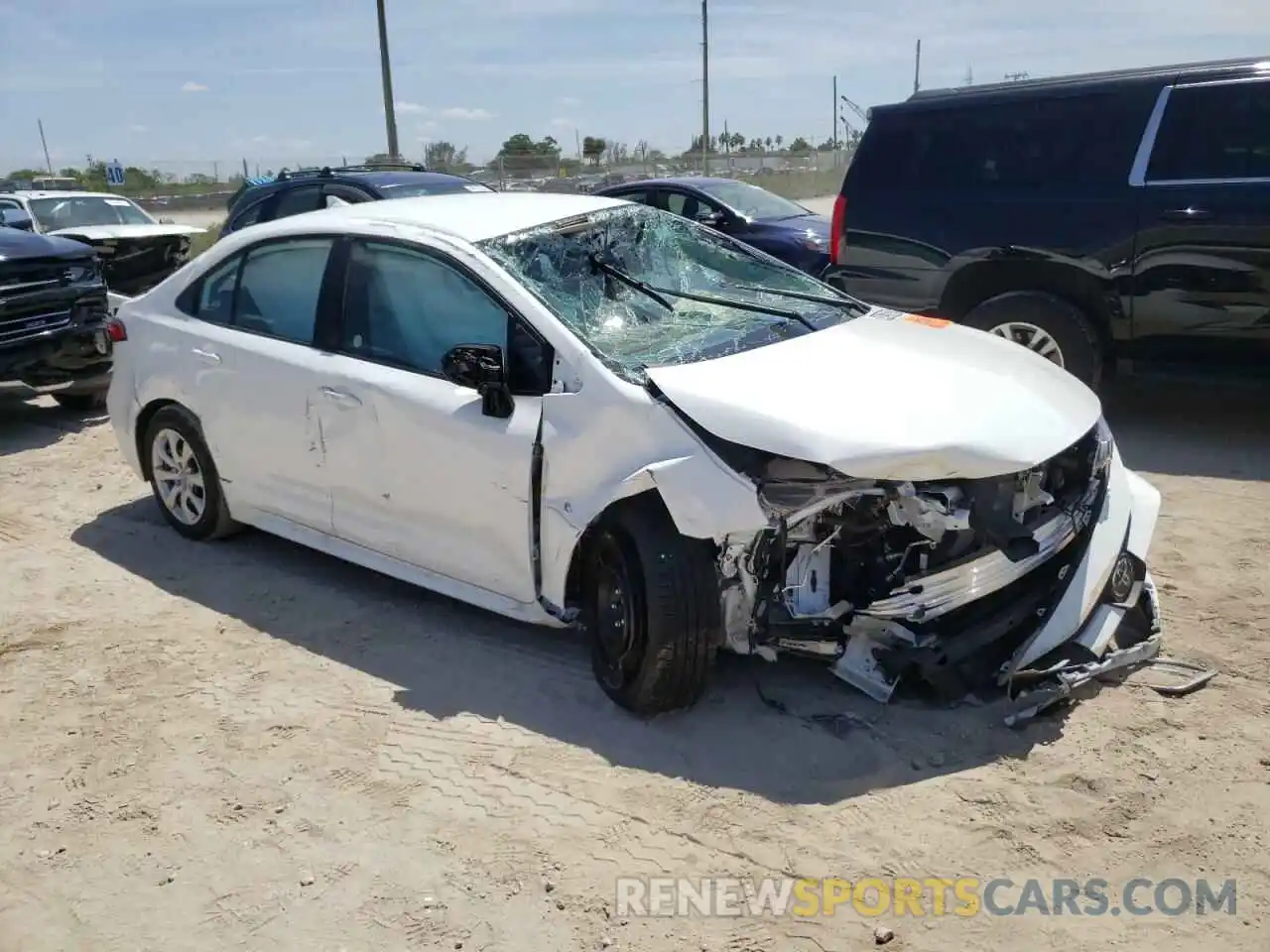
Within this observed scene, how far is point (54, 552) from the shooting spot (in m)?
5.70

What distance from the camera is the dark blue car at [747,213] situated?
1148 centimetres

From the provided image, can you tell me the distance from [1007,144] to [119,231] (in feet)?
35.8

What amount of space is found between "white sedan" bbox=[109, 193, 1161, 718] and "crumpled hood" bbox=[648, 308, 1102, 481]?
1 cm

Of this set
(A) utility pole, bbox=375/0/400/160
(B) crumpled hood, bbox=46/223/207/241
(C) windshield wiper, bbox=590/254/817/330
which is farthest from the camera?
(A) utility pole, bbox=375/0/400/160

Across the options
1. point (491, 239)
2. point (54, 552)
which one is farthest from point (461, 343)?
point (54, 552)

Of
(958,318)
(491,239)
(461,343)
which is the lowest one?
(958,318)

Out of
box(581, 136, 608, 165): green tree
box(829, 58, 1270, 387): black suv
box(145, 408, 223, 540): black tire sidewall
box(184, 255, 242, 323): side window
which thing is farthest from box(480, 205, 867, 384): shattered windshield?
box(581, 136, 608, 165): green tree

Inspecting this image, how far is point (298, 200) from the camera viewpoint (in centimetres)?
1008

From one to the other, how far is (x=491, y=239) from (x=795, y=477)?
5.38ft

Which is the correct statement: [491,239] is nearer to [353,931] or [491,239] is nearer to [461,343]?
[461,343]

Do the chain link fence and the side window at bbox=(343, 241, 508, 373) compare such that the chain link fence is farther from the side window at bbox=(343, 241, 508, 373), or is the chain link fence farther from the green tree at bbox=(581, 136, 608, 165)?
the side window at bbox=(343, 241, 508, 373)

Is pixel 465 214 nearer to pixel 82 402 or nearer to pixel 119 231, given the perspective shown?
pixel 82 402

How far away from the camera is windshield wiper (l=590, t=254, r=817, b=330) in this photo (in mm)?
4379

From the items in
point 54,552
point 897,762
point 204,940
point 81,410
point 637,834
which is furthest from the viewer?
point 81,410
